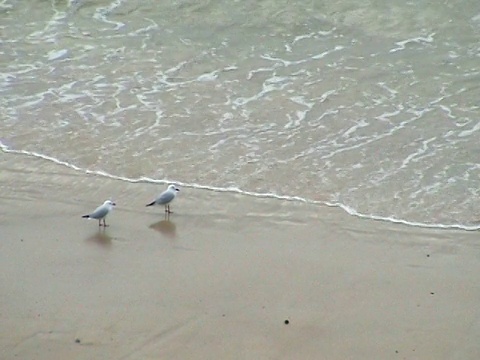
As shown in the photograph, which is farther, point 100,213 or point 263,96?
point 263,96

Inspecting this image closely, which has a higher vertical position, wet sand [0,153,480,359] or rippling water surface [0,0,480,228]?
wet sand [0,153,480,359]

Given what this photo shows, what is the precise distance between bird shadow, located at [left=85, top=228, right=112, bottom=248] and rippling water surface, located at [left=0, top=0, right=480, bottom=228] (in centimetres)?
111

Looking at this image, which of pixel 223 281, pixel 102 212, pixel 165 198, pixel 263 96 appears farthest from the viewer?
pixel 263 96

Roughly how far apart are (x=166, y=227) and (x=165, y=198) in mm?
258

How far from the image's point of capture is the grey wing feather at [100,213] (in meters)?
6.13

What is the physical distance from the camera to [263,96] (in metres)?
8.95

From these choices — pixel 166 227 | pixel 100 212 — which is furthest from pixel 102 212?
pixel 166 227

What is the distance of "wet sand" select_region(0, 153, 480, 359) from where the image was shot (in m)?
4.66

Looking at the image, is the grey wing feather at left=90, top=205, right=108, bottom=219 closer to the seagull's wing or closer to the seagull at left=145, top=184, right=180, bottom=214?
the seagull's wing

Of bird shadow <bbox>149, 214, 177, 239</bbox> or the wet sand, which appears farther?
bird shadow <bbox>149, 214, 177, 239</bbox>

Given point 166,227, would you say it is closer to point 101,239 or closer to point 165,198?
point 165,198

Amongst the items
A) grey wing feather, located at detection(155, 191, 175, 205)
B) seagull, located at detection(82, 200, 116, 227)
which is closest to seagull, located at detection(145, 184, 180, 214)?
grey wing feather, located at detection(155, 191, 175, 205)

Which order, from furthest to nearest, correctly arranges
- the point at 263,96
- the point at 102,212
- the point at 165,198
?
the point at 263,96
the point at 165,198
the point at 102,212

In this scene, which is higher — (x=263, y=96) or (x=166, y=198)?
(x=166, y=198)
